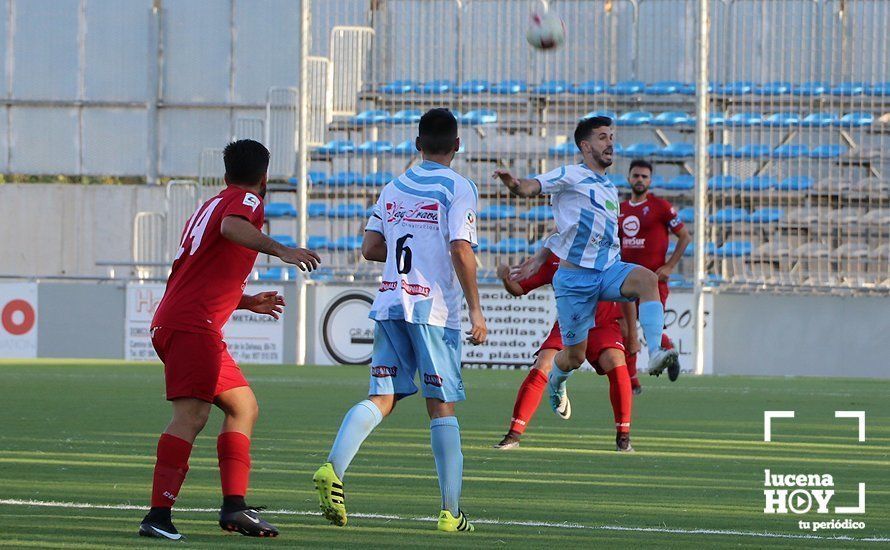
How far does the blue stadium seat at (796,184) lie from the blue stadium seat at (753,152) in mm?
562

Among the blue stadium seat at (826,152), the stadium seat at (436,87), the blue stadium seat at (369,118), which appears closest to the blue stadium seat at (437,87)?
the stadium seat at (436,87)

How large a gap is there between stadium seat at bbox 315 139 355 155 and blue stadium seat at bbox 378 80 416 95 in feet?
4.69

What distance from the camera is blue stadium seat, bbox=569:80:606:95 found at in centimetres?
2590

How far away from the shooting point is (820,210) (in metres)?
24.0

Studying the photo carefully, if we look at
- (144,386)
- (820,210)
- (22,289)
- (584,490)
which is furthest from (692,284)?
(584,490)

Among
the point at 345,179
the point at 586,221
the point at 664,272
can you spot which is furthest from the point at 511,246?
the point at 586,221

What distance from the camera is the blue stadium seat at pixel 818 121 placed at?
2483 cm

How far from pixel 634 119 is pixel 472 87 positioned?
3.15 m

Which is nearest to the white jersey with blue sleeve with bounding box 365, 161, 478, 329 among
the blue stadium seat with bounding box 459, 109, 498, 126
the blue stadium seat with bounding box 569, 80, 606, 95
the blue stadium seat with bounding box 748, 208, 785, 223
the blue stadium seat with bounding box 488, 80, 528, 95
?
the blue stadium seat with bounding box 748, 208, 785, 223

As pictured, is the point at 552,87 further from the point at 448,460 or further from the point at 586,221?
the point at 448,460

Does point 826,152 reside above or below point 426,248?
above

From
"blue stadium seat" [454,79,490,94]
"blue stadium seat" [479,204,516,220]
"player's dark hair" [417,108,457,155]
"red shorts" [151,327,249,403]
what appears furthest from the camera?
"blue stadium seat" [454,79,490,94]

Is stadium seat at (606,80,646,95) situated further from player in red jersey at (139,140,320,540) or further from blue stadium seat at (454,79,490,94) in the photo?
player in red jersey at (139,140,320,540)

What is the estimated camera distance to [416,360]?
6492 millimetres
